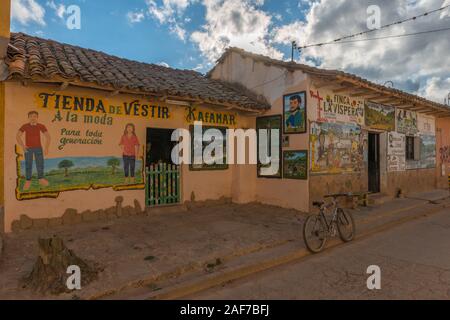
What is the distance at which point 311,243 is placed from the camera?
18.3ft

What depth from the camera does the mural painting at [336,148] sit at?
352 inches

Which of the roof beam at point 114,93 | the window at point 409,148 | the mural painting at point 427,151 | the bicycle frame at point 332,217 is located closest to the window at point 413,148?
the window at point 409,148

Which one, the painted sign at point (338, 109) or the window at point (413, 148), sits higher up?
the painted sign at point (338, 109)

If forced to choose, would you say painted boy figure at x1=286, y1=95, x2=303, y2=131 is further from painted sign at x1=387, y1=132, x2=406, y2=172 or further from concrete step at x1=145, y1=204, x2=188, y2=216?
painted sign at x1=387, y1=132, x2=406, y2=172

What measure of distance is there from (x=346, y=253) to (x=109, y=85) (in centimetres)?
569

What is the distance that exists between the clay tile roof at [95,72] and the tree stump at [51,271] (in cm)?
324

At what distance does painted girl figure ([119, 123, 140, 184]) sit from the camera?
7.49 m

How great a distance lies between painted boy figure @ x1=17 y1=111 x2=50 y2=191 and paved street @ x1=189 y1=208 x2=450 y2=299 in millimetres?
4332

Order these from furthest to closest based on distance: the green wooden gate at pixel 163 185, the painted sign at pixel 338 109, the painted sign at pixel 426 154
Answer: the painted sign at pixel 426 154 < the painted sign at pixel 338 109 < the green wooden gate at pixel 163 185

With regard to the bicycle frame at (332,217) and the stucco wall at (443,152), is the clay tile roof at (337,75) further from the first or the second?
the stucco wall at (443,152)

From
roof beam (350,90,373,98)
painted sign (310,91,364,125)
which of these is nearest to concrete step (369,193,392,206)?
painted sign (310,91,364,125)

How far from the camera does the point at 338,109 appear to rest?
970 cm
